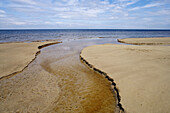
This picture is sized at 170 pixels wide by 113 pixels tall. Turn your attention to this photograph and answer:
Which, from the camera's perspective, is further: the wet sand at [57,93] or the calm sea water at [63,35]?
the calm sea water at [63,35]

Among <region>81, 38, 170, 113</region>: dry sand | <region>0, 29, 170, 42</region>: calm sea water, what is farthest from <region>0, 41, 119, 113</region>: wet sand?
<region>0, 29, 170, 42</region>: calm sea water

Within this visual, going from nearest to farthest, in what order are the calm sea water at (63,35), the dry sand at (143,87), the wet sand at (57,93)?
the dry sand at (143,87) → the wet sand at (57,93) → the calm sea water at (63,35)

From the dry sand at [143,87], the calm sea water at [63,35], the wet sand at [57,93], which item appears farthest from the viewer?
the calm sea water at [63,35]

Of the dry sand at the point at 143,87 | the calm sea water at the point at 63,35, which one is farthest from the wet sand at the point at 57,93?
the calm sea water at the point at 63,35

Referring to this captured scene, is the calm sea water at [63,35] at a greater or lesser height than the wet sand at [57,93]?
greater

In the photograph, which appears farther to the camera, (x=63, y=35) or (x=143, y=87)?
(x=63, y=35)

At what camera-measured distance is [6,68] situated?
8172 millimetres

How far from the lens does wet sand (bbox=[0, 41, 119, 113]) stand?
4270 millimetres

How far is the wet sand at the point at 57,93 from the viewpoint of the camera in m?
4.27

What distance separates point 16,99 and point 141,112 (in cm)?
546

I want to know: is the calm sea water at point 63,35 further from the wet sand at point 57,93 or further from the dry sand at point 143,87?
the dry sand at point 143,87

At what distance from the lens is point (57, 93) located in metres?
5.26

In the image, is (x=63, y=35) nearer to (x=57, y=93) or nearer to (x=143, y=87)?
(x=57, y=93)

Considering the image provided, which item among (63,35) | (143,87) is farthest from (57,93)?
(63,35)
